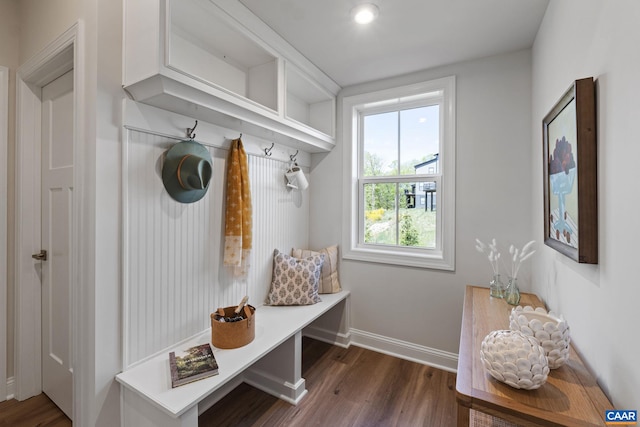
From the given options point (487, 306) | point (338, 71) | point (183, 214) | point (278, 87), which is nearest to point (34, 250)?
point (183, 214)

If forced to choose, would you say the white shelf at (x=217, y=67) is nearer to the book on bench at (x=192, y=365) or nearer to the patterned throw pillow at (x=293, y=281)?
the patterned throw pillow at (x=293, y=281)

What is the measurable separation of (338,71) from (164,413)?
248 cm

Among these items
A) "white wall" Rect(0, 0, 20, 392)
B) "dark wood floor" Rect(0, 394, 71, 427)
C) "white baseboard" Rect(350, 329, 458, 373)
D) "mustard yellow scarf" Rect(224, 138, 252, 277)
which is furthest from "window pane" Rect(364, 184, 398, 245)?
"white wall" Rect(0, 0, 20, 392)

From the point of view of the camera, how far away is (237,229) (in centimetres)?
183

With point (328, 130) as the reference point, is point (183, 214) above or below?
below

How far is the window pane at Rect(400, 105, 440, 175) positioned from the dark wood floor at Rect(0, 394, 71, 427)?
2.92 metres

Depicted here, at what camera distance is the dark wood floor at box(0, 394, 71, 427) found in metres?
1.64

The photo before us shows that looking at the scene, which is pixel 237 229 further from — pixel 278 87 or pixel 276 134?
pixel 278 87

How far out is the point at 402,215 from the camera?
2.52 m

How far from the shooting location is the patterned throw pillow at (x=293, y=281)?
225cm

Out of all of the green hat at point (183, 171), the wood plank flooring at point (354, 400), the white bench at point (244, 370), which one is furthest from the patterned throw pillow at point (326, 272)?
the green hat at point (183, 171)

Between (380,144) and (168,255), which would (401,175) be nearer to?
(380,144)

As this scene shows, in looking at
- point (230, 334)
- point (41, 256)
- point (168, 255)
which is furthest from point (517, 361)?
point (41, 256)

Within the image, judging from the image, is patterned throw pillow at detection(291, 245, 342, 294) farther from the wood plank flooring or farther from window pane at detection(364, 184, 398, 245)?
the wood plank flooring
